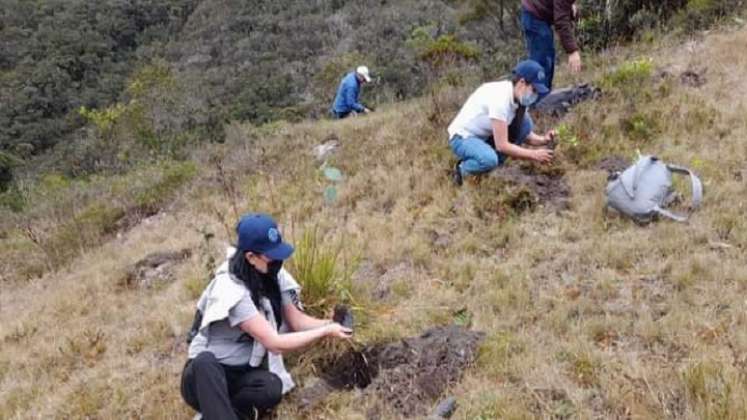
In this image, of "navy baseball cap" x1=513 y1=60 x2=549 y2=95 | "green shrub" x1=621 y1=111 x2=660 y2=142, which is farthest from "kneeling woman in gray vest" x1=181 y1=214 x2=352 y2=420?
"green shrub" x1=621 y1=111 x2=660 y2=142

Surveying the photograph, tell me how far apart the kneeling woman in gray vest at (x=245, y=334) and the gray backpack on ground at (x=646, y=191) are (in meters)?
2.19

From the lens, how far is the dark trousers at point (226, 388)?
3455 millimetres

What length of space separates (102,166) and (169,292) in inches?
439

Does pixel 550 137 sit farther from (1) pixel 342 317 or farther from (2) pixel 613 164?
(1) pixel 342 317

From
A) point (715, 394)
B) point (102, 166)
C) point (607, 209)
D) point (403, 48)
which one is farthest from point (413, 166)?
point (403, 48)

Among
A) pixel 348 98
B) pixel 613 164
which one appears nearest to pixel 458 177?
pixel 613 164

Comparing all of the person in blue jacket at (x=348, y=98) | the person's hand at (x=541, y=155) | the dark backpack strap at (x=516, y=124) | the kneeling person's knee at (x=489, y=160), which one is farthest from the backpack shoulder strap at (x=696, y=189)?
the person in blue jacket at (x=348, y=98)

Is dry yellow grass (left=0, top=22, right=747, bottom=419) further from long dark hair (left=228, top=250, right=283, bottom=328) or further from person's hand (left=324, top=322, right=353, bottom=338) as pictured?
long dark hair (left=228, top=250, right=283, bottom=328)

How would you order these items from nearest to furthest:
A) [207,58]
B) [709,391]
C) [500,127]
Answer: [709,391], [500,127], [207,58]

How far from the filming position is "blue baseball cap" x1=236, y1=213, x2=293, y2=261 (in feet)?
11.4

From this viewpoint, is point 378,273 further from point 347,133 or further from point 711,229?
point 347,133

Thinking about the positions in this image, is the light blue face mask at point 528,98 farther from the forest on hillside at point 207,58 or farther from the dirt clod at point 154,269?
the forest on hillside at point 207,58

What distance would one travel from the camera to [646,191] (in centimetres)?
485

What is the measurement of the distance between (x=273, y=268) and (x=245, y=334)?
0.35 m
